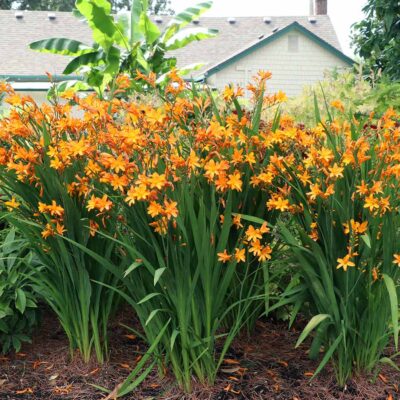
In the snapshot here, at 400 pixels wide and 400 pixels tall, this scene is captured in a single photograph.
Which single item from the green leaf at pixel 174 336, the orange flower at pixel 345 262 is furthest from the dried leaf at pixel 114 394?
the orange flower at pixel 345 262

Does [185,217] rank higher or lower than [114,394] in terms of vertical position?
higher

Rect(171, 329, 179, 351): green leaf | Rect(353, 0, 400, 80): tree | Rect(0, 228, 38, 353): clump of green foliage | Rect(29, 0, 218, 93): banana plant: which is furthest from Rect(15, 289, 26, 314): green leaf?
Rect(29, 0, 218, 93): banana plant

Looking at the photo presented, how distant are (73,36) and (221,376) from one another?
21815 millimetres

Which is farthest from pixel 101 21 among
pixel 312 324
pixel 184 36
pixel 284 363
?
pixel 312 324

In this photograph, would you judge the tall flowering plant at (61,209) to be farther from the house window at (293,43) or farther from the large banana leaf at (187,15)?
the house window at (293,43)

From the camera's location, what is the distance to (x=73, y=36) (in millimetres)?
22969

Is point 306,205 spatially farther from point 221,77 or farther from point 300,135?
point 221,77

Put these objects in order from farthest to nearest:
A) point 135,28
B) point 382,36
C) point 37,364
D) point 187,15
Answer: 1. point 187,15
2. point 135,28
3. point 382,36
4. point 37,364

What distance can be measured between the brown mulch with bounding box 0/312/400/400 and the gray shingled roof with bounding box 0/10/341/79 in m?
17.4

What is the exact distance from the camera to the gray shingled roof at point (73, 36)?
810 inches

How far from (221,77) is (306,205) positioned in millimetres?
17816

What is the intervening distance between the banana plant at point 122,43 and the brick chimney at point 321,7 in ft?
55.9

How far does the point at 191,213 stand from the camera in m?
2.34

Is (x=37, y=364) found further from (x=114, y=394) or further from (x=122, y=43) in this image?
(x=122, y=43)
